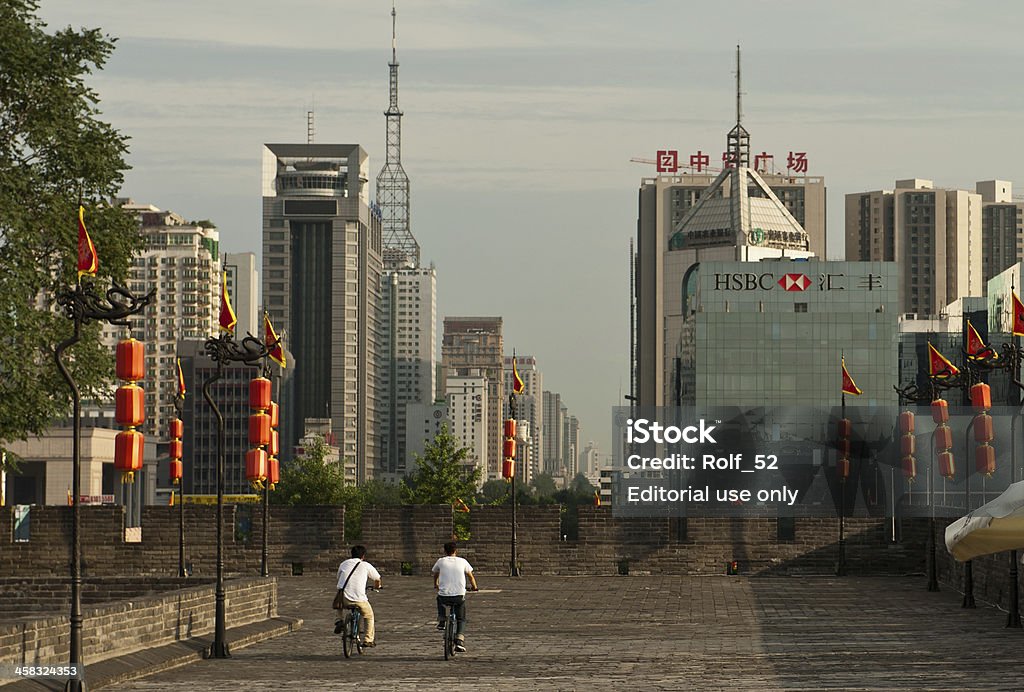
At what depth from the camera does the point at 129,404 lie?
61.3 feet

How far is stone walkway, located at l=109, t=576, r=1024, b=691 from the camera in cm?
1642

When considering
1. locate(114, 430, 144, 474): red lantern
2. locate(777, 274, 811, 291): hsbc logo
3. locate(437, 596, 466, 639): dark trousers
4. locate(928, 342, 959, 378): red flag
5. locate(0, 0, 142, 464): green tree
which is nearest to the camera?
locate(437, 596, 466, 639): dark trousers

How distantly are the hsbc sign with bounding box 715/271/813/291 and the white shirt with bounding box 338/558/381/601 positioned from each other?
125m

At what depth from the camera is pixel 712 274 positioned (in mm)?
145000

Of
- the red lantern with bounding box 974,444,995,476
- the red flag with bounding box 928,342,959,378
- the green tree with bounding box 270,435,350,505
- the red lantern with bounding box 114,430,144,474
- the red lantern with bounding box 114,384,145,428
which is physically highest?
the red flag with bounding box 928,342,959,378

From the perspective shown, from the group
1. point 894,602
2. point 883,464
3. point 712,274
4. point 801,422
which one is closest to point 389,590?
point 894,602

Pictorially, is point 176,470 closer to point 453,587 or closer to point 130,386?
point 453,587

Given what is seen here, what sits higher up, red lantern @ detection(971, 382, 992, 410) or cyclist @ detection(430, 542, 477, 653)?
red lantern @ detection(971, 382, 992, 410)

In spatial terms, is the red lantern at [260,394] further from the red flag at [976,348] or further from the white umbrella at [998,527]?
the white umbrella at [998,527]

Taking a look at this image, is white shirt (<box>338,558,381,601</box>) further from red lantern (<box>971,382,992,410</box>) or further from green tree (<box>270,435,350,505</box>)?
green tree (<box>270,435,350,505</box>)

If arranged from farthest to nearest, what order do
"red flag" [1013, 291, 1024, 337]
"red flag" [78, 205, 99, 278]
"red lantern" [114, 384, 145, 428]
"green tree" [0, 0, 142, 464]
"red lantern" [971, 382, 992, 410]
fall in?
"red lantern" [971, 382, 992, 410]
"red flag" [1013, 291, 1024, 337]
"green tree" [0, 0, 142, 464]
"red lantern" [114, 384, 145, 428]
"red flag" [78, 205, 99, 278]

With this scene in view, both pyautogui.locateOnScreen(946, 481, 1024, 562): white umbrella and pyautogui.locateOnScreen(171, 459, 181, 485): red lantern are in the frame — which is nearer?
pyautogui.locateOnScreen(946, 481, 1024, 562): white umbrella

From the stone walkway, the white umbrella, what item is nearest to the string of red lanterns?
the stone walkway

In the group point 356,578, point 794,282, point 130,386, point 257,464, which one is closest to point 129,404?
point 130,386
